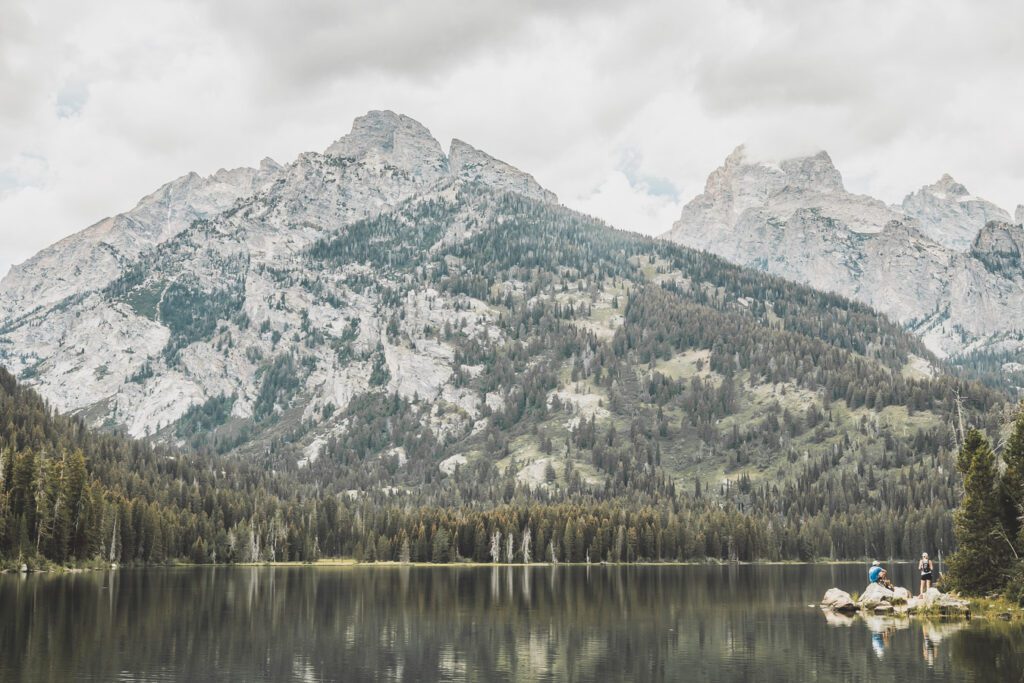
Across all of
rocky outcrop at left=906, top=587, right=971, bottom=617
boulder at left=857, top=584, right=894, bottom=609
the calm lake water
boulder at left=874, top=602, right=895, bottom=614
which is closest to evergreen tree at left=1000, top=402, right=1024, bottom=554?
rocky outcrop at left=906, top=587, right=971, bottom=617

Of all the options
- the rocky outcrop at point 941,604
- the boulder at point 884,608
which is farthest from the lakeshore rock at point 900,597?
the rocky outcrop at point 941,604

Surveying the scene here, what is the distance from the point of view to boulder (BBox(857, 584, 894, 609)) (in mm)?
87856

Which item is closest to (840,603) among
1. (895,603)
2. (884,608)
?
(884,608)

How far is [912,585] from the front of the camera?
440 feet

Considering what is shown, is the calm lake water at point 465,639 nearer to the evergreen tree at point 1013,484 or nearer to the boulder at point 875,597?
the boulder at point 875,597

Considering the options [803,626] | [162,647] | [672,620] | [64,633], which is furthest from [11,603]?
[803,626]

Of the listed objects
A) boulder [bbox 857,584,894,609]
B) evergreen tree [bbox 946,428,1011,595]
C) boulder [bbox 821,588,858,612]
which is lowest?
boulder [bbox 821,588,858,612]

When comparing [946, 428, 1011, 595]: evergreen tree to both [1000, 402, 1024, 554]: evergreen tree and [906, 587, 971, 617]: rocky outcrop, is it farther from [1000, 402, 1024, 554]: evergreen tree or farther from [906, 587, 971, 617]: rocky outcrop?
[906, 587, 971, 617]: rocky outcrop

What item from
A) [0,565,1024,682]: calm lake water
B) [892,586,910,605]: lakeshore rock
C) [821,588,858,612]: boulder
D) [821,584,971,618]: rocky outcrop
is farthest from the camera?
[821,588,858,612]: boulder

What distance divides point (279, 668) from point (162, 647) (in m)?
11.8

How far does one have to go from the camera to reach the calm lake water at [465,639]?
2016 inches

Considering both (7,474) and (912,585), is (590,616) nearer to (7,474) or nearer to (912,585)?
(912,585)

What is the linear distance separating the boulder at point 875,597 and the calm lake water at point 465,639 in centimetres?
473

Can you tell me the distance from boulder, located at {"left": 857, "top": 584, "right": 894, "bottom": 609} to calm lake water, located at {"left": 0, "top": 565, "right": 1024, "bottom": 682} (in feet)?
15.5
